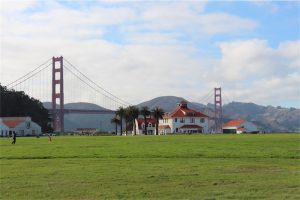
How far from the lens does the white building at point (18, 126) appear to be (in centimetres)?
12031

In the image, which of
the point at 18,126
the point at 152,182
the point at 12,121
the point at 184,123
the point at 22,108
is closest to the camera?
the point at 152,182

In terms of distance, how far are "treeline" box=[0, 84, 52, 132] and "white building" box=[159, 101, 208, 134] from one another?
3229 cm

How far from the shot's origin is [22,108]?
139 meters

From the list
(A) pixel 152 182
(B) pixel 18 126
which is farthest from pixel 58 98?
(A) pixel 152 182

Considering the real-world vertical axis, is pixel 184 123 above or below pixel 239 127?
above

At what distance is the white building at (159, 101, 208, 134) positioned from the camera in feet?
442

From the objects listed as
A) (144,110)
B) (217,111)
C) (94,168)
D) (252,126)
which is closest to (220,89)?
(217,111)

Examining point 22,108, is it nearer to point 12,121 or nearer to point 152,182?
point 12,121

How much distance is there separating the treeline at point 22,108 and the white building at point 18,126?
8.68 metres

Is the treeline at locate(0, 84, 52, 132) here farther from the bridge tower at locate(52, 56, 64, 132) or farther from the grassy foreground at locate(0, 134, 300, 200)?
the grassy foreground at locate(0, 134, 300, 200)

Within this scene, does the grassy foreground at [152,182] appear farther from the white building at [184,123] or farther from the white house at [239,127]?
the white house at [239,127]

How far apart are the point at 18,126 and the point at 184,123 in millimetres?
43981

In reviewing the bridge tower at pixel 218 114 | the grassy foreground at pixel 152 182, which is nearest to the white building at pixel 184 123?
the bridge tower at pixel 218 114

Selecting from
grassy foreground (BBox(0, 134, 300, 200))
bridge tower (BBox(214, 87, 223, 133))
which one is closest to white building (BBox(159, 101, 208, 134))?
bridge tower (BBox(214, 87, 223, 133))
